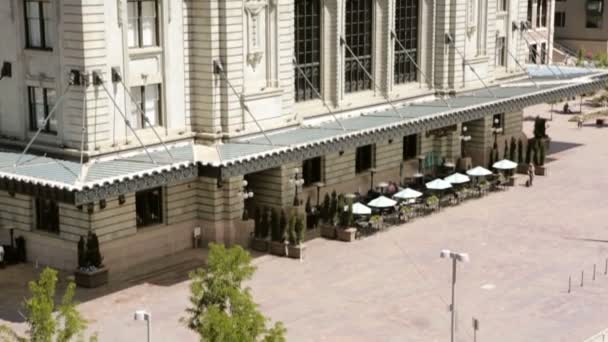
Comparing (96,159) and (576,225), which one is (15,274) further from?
(576,225)

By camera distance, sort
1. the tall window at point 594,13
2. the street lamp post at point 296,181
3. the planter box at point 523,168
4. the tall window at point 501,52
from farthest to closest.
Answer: the tall window at point 594,13 < the tall window at point 501,52 < the planter box at point 523,168 < the street lamp post at point 296,181

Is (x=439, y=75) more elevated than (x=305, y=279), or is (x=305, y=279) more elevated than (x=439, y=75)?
(x=439, y=75)

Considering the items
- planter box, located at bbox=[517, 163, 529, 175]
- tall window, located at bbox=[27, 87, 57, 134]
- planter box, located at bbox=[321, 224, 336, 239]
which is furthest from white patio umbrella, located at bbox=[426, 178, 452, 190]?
tall window, located at bbox=[27, 87, 57, 134]

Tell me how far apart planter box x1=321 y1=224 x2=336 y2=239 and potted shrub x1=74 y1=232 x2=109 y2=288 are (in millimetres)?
13137

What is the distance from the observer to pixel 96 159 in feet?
156

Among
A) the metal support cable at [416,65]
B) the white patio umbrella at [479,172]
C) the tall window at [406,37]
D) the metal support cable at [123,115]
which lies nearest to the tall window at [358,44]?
the metal support cable at [416,65]

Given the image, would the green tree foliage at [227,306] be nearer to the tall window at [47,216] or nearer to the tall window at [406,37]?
the tall window at [47,216]

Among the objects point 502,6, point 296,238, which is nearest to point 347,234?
point 296,238

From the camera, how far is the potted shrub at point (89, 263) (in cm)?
4684

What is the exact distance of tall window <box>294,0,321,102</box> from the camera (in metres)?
58.7

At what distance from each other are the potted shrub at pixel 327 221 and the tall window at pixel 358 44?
8.73 metres

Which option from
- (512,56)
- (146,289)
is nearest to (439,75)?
(512,56)

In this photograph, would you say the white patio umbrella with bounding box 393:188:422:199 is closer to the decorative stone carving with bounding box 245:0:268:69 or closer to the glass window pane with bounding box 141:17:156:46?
the decorative stone carving with bounding box 245:0:268:69

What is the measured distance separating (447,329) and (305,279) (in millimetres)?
8713
